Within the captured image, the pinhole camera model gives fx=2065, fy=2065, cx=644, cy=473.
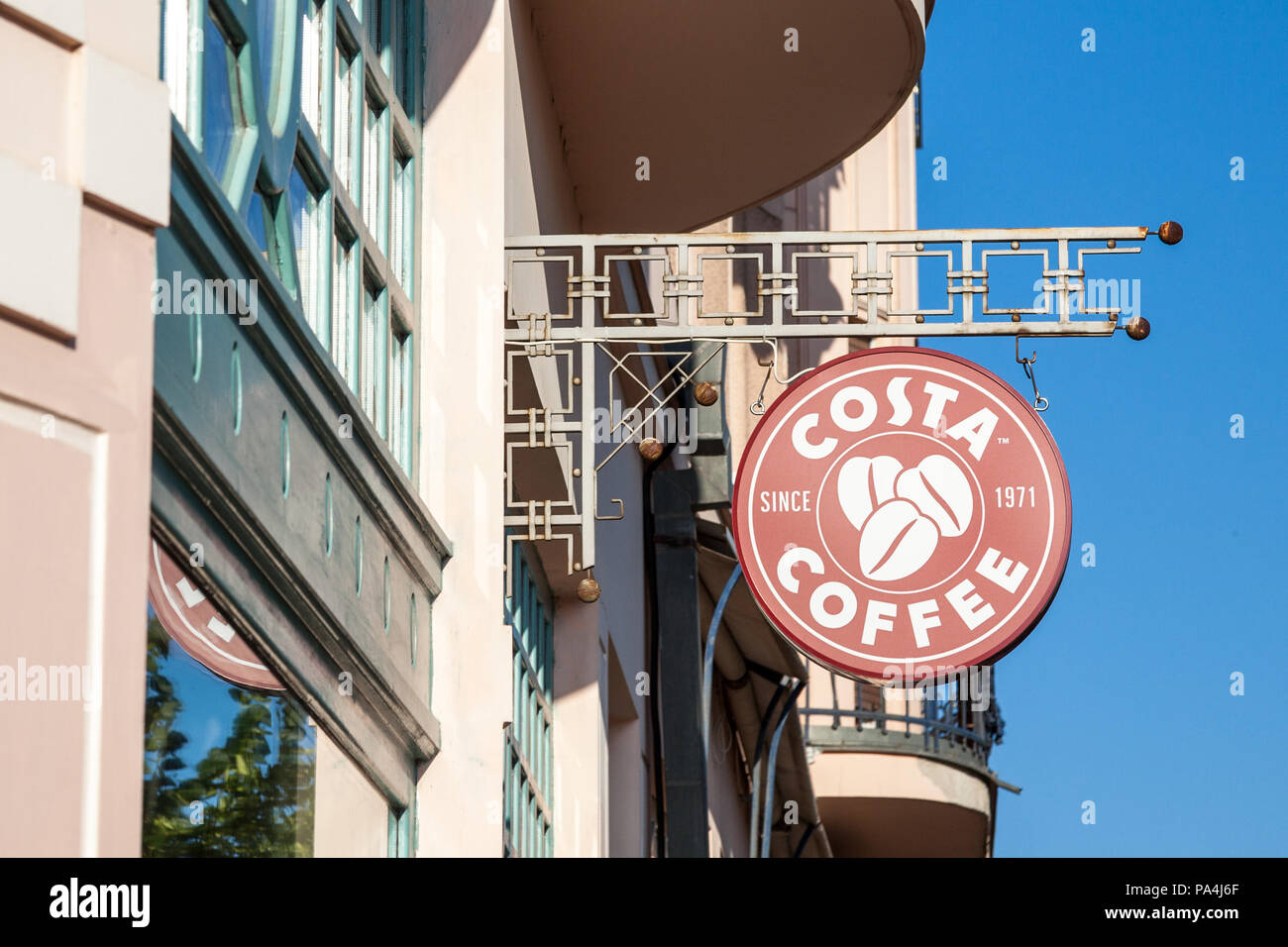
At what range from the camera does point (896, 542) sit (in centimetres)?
779

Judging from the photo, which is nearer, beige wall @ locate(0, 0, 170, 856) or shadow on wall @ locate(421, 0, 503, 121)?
beige wall @ locate(0, 0, 170, 856)

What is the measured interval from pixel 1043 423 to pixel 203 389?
3.59m

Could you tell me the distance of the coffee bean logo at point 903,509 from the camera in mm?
7766

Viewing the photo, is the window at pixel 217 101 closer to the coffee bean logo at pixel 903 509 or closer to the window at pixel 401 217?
the window at pixel 401 217

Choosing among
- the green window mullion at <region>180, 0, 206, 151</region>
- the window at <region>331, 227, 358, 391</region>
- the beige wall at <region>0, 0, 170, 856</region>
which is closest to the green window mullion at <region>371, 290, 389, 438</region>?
the window at <region>331, 227, 358, 391</region>

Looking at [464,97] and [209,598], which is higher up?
[464,97]

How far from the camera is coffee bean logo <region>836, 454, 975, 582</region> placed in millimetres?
7766

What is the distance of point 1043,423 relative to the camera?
7855 mm

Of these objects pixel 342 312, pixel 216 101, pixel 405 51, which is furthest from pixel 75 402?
pixel 405 51

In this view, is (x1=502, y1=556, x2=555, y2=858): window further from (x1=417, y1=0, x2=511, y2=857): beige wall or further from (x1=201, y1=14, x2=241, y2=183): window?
(x1=201, y1=14, x2=241, y2=183): window
